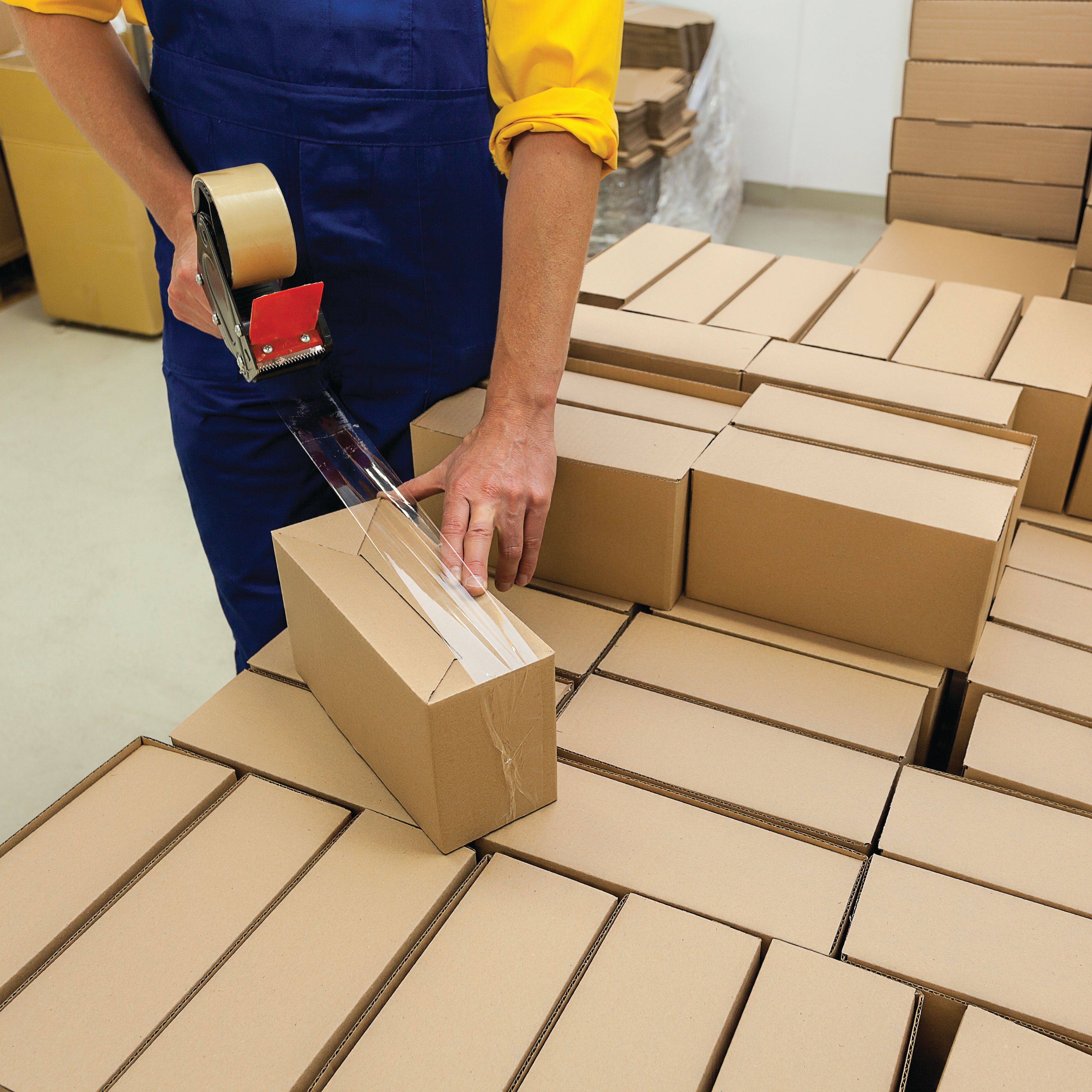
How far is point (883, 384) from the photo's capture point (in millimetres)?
1446

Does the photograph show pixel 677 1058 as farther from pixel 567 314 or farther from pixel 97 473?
pixel 97 473

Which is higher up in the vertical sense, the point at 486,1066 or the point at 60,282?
the point at 486,1066

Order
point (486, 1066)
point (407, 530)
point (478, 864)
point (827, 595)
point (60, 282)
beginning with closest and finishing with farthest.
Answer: point (486, 1066) < point (478, 864) < point (407, 530) < point (827, 595) < point (60, 282)

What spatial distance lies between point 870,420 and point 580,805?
660 mm

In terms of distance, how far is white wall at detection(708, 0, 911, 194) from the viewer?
425 cm

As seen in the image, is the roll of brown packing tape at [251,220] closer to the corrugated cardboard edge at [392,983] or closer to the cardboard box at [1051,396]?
the corrugated cardboard edge at [392,983]

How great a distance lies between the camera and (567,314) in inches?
46.1

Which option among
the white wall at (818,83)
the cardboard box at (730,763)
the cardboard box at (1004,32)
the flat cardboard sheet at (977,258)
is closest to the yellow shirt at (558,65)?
the cardboard box at (730,763)

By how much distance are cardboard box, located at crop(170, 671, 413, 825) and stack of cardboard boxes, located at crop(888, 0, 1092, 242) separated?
215 cm

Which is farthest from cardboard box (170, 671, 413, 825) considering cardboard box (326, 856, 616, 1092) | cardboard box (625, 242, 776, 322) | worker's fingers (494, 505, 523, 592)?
cardboard box (625, 242, 776, 322)

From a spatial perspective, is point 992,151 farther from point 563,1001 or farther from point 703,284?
point 563,1001

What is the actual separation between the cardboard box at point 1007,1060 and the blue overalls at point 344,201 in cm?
94

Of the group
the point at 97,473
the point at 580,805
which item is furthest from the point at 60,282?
the point at 580,805

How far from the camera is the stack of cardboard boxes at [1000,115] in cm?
237
